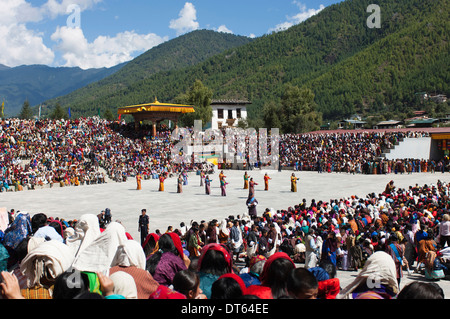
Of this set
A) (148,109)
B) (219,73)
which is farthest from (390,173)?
(219,73)

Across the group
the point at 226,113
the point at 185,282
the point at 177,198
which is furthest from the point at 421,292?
the point at 226,113

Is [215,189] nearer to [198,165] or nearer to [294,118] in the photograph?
[198,165]

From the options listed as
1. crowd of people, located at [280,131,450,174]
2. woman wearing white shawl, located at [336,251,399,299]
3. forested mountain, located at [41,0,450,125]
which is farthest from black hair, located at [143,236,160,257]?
forested mountain, located at [41,0,450,125]

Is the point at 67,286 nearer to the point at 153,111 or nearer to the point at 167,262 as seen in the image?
the point at 167,262

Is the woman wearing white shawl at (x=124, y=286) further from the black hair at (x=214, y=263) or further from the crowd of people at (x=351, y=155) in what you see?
the crowd of people at (x=351, y=155)

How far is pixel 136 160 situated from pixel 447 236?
28.9m

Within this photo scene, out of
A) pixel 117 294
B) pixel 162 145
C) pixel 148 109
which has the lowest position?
pixel 117 294

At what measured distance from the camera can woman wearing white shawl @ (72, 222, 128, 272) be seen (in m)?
4.18

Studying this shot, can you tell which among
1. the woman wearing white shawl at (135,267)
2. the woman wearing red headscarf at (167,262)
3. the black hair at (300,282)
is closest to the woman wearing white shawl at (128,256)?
the woman wearing white shawl at (135,267)

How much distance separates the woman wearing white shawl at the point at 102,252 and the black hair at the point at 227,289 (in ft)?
4.68

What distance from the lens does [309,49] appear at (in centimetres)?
11825

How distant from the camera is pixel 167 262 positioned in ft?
15.4

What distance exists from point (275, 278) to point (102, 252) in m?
1.91
